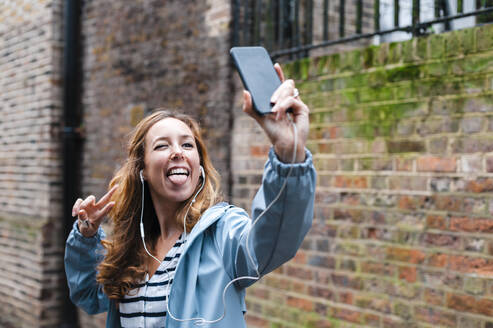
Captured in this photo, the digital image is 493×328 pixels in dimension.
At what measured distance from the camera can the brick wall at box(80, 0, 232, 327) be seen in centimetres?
455

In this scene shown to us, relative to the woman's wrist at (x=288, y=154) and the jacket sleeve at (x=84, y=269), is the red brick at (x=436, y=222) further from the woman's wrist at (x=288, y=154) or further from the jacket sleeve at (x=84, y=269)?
the woman's wrist at (x=288, y=154)

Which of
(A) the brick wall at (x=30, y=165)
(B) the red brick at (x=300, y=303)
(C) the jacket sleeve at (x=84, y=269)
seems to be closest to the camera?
(C) the jacket sleeve at (x=84, y=269)

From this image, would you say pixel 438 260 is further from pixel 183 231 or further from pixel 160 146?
pixel 160 146

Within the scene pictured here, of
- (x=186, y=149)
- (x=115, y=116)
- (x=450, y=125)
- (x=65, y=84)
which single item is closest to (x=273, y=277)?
(x=450, y=125)

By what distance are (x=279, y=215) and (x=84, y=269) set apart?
4.06ft

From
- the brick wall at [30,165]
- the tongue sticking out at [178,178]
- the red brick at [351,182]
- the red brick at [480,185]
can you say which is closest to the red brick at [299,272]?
the red brick at [351,182]

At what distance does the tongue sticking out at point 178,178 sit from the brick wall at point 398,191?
169cm

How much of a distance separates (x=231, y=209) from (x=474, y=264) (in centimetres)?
167

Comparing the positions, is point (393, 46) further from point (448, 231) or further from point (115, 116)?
point (115, 116)

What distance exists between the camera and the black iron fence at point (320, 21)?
344 cm

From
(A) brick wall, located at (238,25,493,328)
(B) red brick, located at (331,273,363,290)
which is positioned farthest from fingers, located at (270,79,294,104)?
(B) red brick, located at (331,273,363,290)

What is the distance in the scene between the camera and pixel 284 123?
145 cm

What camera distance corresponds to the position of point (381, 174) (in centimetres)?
347

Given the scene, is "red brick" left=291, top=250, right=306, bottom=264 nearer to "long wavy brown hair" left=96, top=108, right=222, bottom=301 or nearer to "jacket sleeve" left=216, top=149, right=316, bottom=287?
"long wavy brown hair" left=96, top=108, right=222, bottom=301
